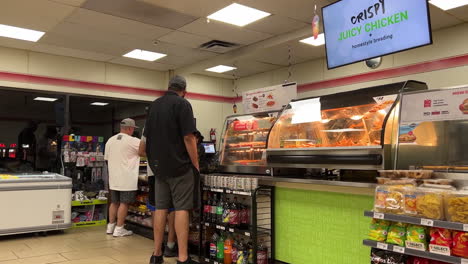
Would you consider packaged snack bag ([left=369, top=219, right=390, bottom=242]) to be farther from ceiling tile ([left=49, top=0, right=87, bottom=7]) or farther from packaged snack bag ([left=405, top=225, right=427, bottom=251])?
ceiling tile ([left=49, top=0, right=87, bottom=7])

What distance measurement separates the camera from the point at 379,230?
246 cm

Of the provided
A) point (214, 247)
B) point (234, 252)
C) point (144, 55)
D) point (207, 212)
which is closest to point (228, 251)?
point (234, 252)

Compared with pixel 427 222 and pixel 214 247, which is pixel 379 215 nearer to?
pixel 427 222

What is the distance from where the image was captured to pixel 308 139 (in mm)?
3850

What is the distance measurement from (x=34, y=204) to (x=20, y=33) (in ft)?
8.86

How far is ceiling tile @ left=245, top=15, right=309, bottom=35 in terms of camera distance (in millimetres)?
5617

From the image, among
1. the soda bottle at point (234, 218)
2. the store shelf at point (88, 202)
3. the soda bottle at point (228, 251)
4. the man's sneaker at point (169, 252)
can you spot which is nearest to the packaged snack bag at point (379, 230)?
the soda bottle at point (234, 218)

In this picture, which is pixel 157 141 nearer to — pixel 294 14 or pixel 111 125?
pixel 294 14

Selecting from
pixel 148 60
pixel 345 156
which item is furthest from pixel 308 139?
pixel 148 60

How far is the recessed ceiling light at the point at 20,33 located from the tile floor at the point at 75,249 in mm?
3120

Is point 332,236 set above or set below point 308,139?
below

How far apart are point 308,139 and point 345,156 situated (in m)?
0.75

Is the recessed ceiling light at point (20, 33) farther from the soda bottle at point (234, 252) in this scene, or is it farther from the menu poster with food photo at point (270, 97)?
the soda bottle at point (234, 252)

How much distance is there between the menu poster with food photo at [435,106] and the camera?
8.90 ft
